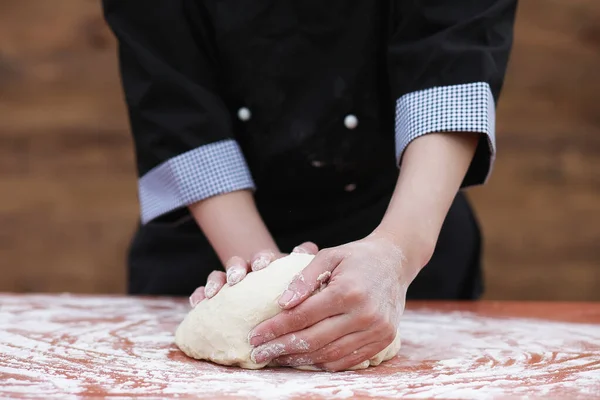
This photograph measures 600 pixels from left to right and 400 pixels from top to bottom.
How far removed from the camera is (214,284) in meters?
0.96

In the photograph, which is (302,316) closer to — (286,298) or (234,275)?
(286,298)

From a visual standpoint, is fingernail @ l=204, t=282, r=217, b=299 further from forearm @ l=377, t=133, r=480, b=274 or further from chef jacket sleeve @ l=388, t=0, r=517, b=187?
chef jacket sleeve @ l=388, t=0, r=517, b=187

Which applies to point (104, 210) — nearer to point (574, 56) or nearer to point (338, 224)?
point (338, 224)

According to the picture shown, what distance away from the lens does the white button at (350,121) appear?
3.94ft

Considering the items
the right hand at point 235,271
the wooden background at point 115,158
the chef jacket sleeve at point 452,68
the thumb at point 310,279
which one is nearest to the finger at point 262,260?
the right hand at point 235,271

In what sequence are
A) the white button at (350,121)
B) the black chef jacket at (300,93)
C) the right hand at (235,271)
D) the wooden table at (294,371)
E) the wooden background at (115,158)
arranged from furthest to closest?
the wooden background at (115,158), the white button at (350,121), the black chef jacket at (300,93), the right hand at (235,271), the wooden table at (294,371)

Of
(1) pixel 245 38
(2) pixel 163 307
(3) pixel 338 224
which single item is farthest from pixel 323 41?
(2) pixel 163 307

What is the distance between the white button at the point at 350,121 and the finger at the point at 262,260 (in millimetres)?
325

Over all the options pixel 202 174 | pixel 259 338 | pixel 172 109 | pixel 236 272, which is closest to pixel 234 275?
pixel 236 272

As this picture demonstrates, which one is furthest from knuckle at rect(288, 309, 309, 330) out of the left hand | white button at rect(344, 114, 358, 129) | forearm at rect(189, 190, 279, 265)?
white button at rect(344, 114, 358, 129)

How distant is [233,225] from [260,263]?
5.9 inches

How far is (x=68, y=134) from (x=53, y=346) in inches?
54.4

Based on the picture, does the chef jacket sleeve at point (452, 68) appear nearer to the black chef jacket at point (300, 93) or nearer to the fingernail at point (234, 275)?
the black chef jacket at point (300, 93)

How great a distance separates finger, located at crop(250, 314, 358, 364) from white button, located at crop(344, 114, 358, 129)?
46 centimetres
